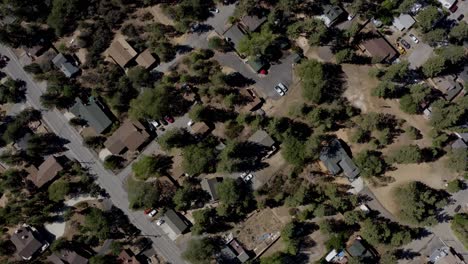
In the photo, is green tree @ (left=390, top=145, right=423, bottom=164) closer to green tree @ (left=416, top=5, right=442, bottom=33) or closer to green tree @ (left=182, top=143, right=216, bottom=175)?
green tree @ (left=416, top=5, right=442, bottom=33)

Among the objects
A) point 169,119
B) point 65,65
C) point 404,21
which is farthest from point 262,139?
point 65,65

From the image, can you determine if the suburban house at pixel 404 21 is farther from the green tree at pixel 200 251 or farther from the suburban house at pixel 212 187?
the green tree at pixel 200 251

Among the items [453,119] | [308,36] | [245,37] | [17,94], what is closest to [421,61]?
[453,119]

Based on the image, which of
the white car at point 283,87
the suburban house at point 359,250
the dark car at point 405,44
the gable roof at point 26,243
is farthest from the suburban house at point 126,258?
the dark car at point 405,44

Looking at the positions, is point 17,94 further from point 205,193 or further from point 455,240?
point 455,240

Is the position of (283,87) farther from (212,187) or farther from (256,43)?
(212,187)

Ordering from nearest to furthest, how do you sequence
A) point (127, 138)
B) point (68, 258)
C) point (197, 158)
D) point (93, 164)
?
point (197, 158)
point (127, 138)
point (68, 258)
point (93, 164)

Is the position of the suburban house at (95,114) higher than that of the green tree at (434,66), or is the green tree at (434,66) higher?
the suburban house at (95,114)
